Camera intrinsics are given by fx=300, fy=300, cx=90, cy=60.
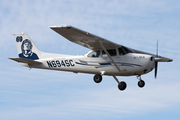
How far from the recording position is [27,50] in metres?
22.0

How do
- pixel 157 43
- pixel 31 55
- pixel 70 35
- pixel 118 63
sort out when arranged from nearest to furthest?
pixel 70 35, pixel 118 63, pixel 157 43, pixel 31 55

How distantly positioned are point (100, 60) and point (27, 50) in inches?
240

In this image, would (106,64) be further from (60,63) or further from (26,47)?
(26,47)

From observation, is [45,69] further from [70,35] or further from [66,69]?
[70,35]

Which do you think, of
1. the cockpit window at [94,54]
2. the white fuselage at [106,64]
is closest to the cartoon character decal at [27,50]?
the white fuselage at [106,64]

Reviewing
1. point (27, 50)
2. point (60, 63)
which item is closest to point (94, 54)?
point (60, 63)

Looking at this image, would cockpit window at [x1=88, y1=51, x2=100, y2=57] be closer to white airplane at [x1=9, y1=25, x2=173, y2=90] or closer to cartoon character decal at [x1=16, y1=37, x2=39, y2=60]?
white airplane at [x1=9, y1=25, x2=173, y2=90]

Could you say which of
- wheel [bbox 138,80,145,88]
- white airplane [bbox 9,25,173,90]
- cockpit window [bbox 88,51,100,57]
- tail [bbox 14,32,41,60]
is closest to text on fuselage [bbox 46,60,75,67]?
white airplane [bbox 9,25,173,90]

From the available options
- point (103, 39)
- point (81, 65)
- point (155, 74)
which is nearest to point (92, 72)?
point (81, 65)

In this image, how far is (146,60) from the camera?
59.5 ft

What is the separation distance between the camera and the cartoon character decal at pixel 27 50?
21.9 m

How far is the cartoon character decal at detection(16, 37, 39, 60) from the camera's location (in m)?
21.9

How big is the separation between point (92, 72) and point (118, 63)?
190 cm

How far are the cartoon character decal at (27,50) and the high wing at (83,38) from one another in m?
4.56
